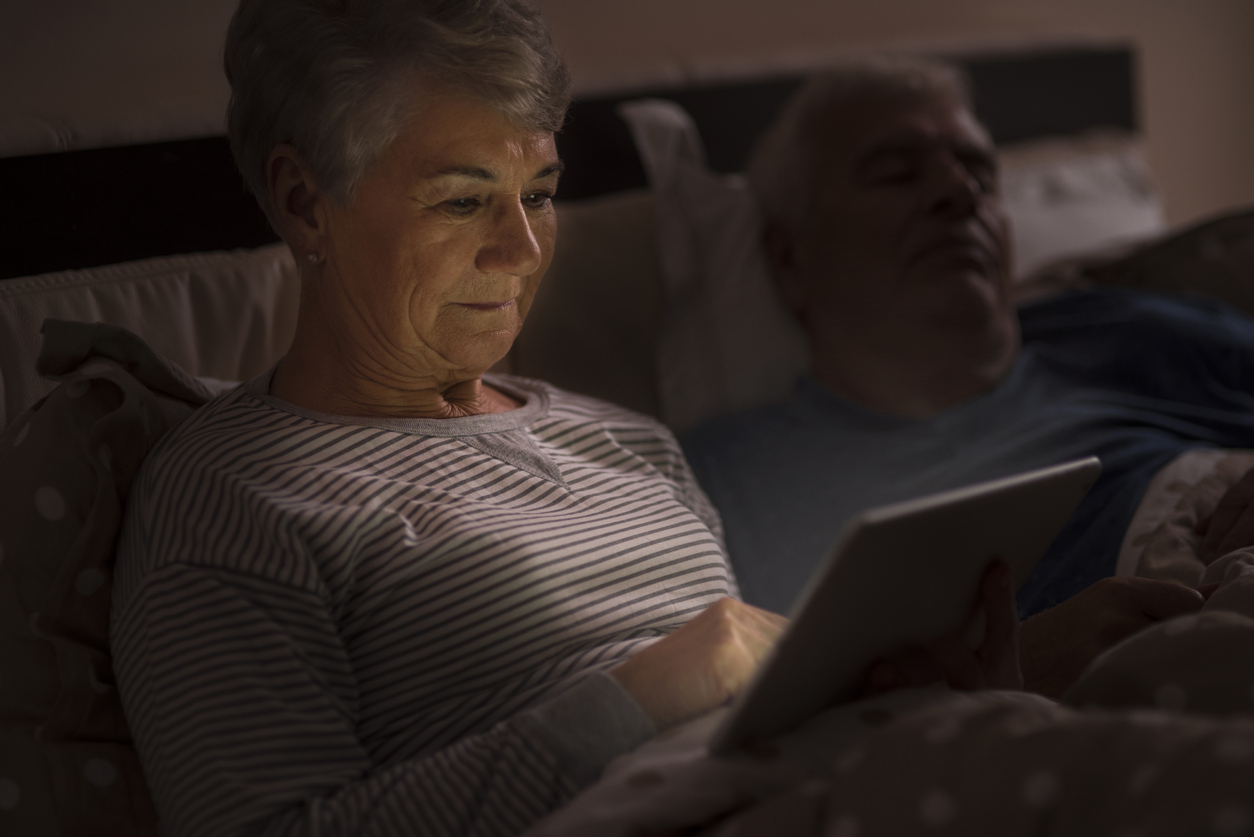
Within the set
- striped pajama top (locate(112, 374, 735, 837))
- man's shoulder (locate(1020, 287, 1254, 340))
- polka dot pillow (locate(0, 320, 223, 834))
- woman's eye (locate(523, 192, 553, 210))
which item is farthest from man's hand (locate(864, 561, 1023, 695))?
man's shoulder (locate(1020, 287, 1254, 340))

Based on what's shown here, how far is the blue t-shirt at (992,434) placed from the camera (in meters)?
1.39

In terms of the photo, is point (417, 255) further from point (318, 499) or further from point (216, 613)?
point (216, 613)

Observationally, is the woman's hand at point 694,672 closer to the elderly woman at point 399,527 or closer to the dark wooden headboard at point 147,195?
the elderly woman at point 399,527

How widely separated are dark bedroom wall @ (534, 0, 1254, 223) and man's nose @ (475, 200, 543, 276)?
73 cm

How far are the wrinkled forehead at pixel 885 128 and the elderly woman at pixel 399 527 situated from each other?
74 centimetres

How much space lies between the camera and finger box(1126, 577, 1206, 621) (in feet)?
2.81

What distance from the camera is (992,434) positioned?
4.81 feet

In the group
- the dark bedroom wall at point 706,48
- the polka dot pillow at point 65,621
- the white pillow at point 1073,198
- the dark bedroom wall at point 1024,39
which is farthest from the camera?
the white pillow at point 1073,198

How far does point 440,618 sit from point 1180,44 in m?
2.71

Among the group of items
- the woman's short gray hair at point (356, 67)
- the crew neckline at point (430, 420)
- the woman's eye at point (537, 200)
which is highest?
the woman's short gray hair at point (356, 67)

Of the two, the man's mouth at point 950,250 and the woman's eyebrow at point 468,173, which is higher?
the woman's eyebrow at point 468,173

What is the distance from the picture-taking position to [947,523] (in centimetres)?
64

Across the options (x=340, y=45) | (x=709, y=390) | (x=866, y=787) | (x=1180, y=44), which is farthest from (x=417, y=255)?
(x=1180, y=44)

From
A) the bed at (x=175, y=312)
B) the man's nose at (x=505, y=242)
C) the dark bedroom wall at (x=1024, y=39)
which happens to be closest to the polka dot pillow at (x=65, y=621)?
the bed at (x=175, y=312)
